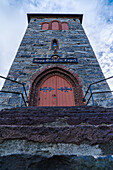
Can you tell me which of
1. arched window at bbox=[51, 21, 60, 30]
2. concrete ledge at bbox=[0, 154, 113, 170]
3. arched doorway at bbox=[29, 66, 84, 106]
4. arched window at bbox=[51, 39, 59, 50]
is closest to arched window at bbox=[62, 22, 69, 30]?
arched window at bbox=[51, 21, 60, 30]

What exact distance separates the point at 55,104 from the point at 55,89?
2.81 feet

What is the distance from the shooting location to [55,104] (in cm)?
535

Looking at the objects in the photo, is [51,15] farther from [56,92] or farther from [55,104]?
[55,104]

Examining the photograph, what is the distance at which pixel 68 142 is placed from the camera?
123 cm

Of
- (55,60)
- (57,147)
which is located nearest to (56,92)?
(55,60)

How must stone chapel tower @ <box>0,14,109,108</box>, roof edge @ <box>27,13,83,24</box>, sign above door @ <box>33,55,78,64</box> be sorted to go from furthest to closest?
roof edge @ <box>27,13,83,24</box> < sign above door @ <box>33,55,78,64</box> < stone chapel tower @ <box>0,14,109,108</box>

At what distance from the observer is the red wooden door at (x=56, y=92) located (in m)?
5.41

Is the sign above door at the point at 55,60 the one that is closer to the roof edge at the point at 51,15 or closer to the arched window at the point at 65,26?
the arched window at the point at 65,26

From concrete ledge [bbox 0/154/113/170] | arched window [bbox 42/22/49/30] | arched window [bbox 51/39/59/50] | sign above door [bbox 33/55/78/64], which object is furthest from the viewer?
arched window [bbox 42/22/49/30]

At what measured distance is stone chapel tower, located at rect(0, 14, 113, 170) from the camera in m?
1.08

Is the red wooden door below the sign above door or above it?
below

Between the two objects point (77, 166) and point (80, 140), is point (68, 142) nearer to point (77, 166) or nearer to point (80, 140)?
point (80, 140)

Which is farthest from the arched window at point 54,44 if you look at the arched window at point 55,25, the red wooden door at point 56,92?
the red wooden door at point 56,92

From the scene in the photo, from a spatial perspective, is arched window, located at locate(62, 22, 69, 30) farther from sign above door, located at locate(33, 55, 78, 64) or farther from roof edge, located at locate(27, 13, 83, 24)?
sign above door, located at locate(33, 55, 78, 64)
